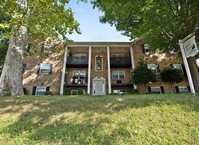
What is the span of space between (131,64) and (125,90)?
3487 millimetres

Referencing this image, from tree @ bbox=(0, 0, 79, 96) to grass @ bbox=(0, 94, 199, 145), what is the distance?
2.44 metres

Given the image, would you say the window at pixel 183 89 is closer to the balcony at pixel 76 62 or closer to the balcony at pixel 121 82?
the balcony at pixel 121 82

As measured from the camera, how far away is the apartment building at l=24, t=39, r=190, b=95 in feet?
67.8

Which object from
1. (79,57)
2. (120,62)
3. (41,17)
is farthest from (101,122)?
(79,57)

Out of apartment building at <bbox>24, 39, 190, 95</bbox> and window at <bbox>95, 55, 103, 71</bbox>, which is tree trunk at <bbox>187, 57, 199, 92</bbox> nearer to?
apartment building at <bbox>24, 39, 190, 95</bbox>

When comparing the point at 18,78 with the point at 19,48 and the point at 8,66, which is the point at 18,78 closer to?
the point at 8,66

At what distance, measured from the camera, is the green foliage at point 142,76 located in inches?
753

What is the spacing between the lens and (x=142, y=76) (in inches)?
754

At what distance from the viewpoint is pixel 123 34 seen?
19.4 metres

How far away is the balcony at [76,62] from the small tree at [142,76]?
685cm

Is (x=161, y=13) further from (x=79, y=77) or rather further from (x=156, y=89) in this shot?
(x=79, y=77)

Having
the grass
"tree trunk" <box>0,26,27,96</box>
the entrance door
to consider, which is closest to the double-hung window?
the entrance door

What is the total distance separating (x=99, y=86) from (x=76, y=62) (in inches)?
174

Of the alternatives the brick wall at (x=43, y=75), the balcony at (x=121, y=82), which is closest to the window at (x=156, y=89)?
the balcony at (x=121, y=82)
